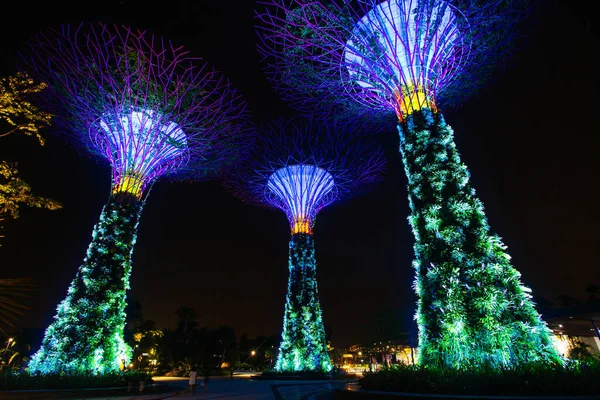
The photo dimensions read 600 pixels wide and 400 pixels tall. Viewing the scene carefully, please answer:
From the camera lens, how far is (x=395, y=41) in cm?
1248

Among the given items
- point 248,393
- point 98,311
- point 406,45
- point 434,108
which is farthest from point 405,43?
point 98,311

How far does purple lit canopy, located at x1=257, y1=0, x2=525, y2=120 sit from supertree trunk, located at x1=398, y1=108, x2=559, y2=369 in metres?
2.45

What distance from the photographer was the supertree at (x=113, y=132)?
41.9 feet

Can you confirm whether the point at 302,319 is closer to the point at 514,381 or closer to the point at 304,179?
the point at 304,179

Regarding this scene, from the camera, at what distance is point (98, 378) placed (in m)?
11.2

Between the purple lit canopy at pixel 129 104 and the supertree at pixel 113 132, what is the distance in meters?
0.04

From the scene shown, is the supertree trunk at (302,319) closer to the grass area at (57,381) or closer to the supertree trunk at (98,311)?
the supertree trunk at (98,311)

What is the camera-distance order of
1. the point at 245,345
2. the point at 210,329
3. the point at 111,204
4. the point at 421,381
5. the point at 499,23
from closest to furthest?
the point at 421,381 → the point at 499,23 → the point at 111,204 → the point at 210,329 → the point at 245,345

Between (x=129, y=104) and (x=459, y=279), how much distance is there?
15022mm

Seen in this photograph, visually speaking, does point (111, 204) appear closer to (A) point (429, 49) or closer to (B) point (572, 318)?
(A) point (429, 49)

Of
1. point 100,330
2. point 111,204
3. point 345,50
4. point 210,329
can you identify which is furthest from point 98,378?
point 210,329

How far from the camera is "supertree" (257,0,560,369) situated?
821cm

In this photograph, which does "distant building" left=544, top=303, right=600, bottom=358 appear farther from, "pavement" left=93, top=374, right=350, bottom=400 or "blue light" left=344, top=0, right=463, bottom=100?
"blue light" left=344, top=0, right=463, bottom=100

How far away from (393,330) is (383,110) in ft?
116
